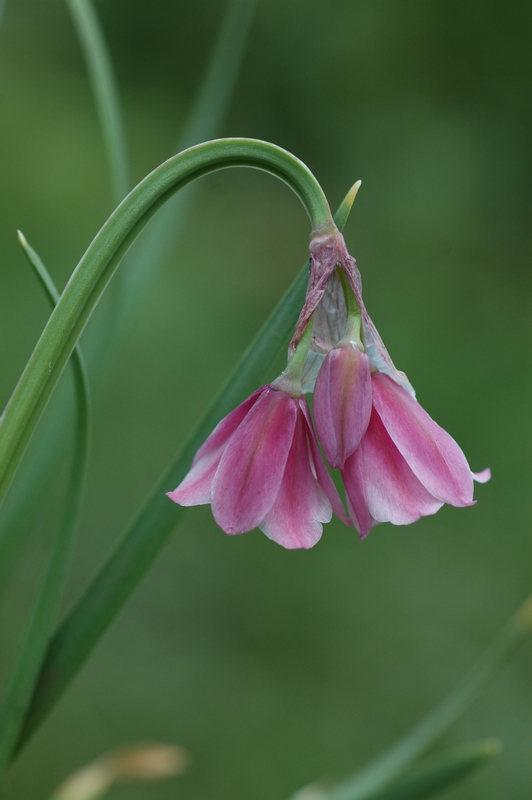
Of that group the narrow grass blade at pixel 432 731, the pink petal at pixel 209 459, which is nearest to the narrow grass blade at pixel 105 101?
the pink petal at pixel 209 459

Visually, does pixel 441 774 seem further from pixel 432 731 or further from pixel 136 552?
pixel 136 552

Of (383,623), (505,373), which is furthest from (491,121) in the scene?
(383,623)

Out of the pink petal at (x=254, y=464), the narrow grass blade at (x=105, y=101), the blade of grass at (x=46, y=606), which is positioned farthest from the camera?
the narrow grass blade at (x=105, y=101)

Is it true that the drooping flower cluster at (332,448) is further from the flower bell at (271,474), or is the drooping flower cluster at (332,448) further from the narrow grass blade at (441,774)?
the narrow grass blade at (441,774)

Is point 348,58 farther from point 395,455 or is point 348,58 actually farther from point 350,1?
point 395,455

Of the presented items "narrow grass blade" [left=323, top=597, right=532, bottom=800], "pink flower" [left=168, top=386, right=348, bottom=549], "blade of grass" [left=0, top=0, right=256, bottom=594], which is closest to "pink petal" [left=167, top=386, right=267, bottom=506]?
"pink flower" [left=168, top=386, right=348, bottom=549]

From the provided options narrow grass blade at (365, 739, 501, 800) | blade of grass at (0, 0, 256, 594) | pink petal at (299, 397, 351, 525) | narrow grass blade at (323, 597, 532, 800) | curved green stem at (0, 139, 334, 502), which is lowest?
narrow grass blade at (365, 739, 501, 800)

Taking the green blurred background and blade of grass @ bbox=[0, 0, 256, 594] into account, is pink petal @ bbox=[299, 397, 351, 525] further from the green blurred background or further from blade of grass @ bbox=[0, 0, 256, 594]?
the green blurred background
